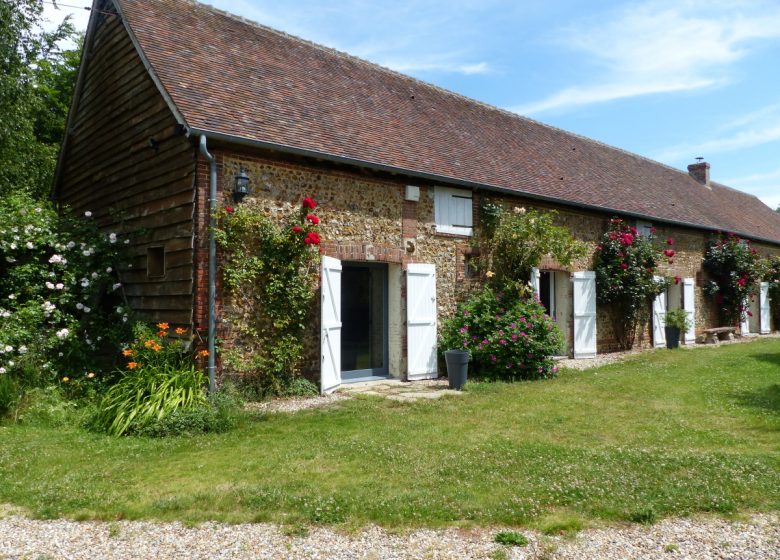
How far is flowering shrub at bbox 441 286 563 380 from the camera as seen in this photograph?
376 inches

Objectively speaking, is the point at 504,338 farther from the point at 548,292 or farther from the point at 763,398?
the point at 548,292

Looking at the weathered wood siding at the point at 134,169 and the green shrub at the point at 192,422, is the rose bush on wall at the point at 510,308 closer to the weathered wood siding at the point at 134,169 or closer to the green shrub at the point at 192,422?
the green shrub at the point at 192,422

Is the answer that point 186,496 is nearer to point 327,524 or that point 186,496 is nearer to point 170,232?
point 327,524

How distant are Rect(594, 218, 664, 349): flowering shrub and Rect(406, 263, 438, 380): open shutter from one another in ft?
17.8

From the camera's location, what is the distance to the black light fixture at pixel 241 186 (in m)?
7.71

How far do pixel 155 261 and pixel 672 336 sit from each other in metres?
12.9

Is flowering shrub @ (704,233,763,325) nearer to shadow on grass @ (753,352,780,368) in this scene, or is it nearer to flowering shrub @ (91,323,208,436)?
shadow on grass @ (753,352,780,368)

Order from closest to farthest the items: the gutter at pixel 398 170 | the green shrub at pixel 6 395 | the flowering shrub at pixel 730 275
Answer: the green shrub at pixel 6 395
the gutter at pixel 398 170
the flowering shrub at pixel 730 275

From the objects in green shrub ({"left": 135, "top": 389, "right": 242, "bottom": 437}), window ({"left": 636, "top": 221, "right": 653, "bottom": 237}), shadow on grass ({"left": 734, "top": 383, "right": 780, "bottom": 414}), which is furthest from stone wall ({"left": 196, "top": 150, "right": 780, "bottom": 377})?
shadow on grass ({"left": 734, "top": 383, "right": 780, "bottom": 414})

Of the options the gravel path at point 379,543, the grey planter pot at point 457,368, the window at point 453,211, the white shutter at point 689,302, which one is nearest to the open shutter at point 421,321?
the window at point 453,211

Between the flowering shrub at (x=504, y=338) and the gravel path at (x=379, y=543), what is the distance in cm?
588

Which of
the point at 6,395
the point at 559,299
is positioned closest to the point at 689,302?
the point at 559,299

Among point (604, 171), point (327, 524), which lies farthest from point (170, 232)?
point (604, 171)

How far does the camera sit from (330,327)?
8.41 metres
